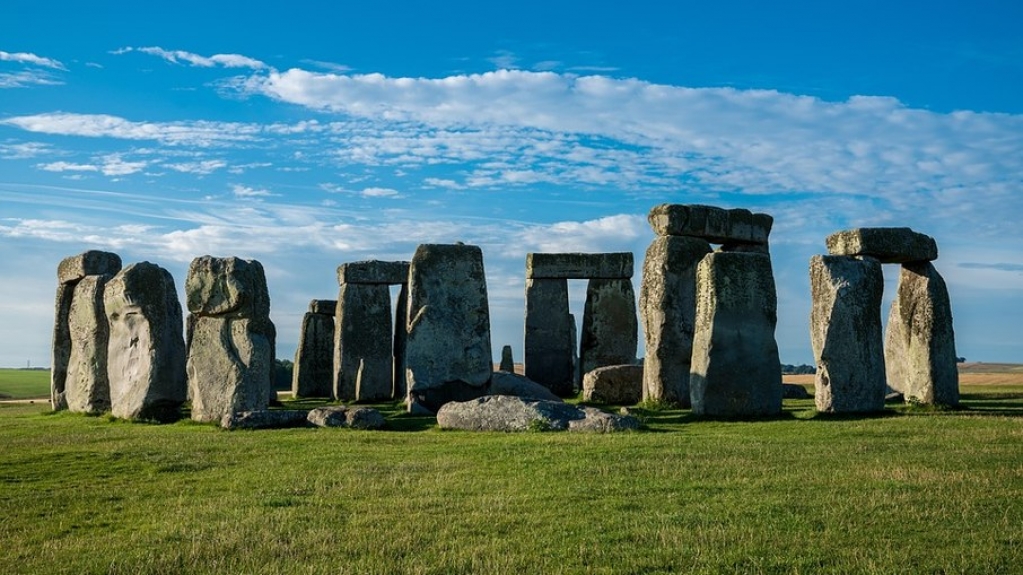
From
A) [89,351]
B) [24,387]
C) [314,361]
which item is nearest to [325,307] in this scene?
[314,361]

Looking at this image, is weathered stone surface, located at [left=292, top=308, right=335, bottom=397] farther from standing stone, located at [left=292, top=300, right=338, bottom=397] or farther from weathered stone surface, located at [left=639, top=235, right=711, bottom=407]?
weathered stone surface, located at [left=639, top=235, right=711, bottom=407]

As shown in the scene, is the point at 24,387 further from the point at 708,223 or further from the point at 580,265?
the point at 708,223

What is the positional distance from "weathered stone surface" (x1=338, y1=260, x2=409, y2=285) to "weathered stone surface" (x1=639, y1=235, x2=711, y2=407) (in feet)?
29.1

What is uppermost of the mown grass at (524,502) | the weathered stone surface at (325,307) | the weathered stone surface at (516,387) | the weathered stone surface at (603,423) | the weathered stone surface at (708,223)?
the weathered stone surface at (708,223)

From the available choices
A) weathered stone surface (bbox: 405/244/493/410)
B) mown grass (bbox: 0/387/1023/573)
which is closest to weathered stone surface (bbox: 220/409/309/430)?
mown grass (bbox: 0/387/1023/573)

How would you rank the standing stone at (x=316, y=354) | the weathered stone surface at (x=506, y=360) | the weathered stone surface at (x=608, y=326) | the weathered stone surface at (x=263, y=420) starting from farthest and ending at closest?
the weathered stone surface at (x=506, y=360), the standing stone at (x=316, y=354), the weathered stone surface at (x=608, y=326), the weathered stone surface at (x=263, y=420)

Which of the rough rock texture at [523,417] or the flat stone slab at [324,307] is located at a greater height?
the flat stone slab at [324,307]

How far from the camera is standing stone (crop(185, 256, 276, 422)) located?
715 inches

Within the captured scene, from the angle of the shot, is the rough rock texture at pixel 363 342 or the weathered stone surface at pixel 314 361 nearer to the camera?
the rough rock texture at pixel 363 342

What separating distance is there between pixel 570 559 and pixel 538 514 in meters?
1.49

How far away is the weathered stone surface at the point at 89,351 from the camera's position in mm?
21547

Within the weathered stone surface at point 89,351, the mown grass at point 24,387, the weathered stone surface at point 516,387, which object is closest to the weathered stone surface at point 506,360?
the weathered stone surface at point 516,387

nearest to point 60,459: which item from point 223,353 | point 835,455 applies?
point 223,353

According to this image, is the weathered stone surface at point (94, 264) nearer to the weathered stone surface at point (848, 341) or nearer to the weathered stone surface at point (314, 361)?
the weathered stone surface at point (314, 361)
